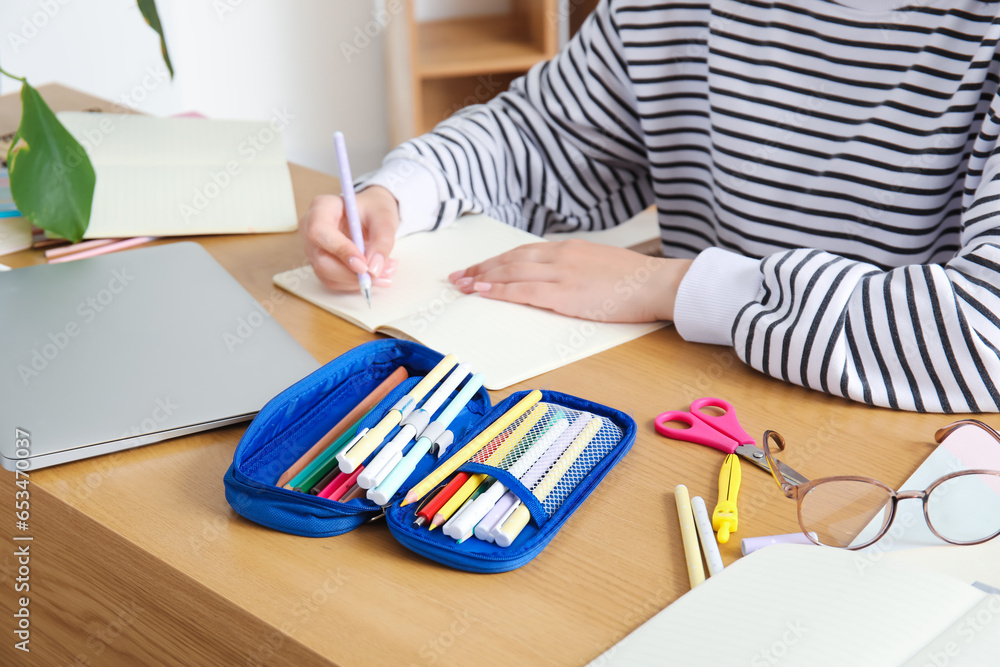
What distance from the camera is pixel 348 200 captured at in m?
0.79

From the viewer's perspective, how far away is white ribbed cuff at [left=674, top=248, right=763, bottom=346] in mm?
695

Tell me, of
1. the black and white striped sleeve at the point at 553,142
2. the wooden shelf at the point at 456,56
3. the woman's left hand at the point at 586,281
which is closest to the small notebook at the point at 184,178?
the black and white striped sleeve at the point at 553,142

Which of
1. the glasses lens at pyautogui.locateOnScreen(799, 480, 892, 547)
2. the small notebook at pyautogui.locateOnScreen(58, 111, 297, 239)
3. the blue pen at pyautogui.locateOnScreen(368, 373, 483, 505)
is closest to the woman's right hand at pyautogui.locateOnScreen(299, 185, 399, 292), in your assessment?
the small notebook at pyautogui.locateOnScreen(58, 111, 297, 239)

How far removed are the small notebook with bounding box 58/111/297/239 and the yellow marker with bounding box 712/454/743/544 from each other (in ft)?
1.94

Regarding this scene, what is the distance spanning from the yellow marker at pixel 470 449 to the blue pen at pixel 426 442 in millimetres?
12

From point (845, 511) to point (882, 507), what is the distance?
0.07ft

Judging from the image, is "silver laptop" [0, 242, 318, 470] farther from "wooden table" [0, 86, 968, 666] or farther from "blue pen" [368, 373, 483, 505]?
"blue pen" [368, 373, 483, 505]

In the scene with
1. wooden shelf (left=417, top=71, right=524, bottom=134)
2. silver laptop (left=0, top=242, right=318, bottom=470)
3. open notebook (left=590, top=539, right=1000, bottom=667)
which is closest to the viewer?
open notebook (left=590, top=539, right=1000, bottom=667)

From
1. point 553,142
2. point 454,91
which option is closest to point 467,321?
point 553,142

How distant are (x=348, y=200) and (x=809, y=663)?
0.58m

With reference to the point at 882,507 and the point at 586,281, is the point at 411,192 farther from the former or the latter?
the point at 882,507

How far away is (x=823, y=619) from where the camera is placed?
15.8 inches

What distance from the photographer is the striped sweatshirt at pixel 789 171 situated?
2.09 ft

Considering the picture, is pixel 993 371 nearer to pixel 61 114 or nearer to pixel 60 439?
pixel 60 439
